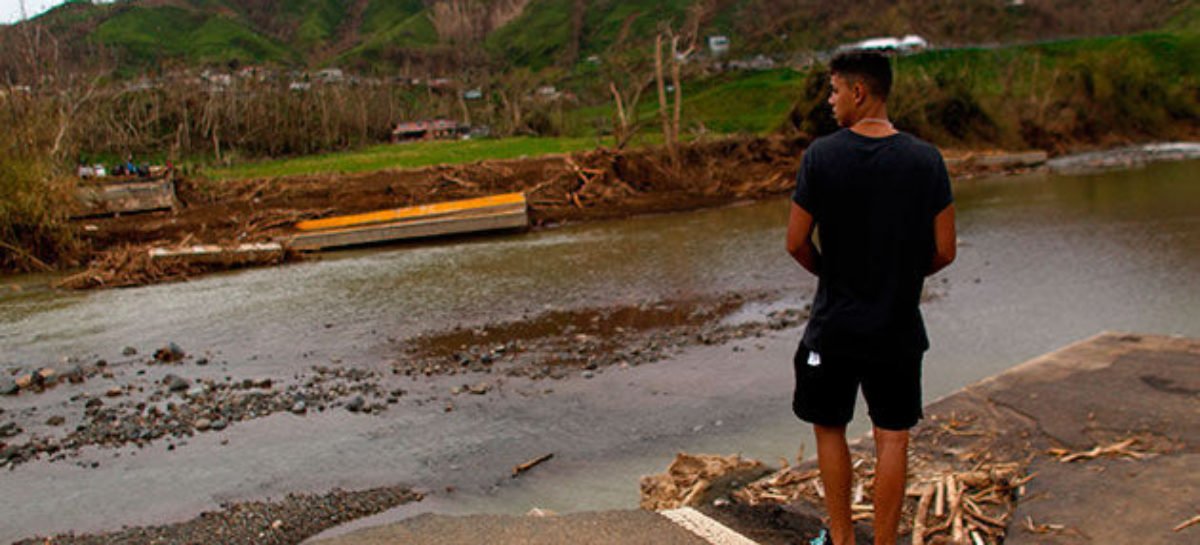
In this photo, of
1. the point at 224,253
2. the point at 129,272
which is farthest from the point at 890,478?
the point at 224,253

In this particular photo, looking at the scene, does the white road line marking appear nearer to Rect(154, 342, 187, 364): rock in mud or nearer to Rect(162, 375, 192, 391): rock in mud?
Rect(162, 375, 192, 391): rock in mud

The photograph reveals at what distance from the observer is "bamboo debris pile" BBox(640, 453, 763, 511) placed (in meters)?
4.58

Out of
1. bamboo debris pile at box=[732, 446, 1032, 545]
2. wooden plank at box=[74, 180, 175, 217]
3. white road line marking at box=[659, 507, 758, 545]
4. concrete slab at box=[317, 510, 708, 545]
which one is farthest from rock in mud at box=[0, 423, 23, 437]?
wooden plank at box=[74, 180, 175, 217]

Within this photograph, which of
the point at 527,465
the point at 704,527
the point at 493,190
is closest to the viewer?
the point at 704,527

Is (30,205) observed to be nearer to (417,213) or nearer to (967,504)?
(417,213)

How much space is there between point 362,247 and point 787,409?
46.8 ft

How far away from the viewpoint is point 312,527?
5230 mm

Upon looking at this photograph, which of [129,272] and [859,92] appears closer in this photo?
[859,92]

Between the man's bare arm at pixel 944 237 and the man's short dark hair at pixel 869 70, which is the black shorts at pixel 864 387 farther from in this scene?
the man's short dark hair at pixel 869 70

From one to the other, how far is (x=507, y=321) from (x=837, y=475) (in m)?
7.78

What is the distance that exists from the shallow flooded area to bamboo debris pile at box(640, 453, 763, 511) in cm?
83

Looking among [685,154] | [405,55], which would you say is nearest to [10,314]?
[685,154]

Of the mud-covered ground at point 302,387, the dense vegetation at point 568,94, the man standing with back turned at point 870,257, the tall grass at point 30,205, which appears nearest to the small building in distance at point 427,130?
the dense vegetation at point 568,94

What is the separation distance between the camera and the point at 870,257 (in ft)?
10.7
